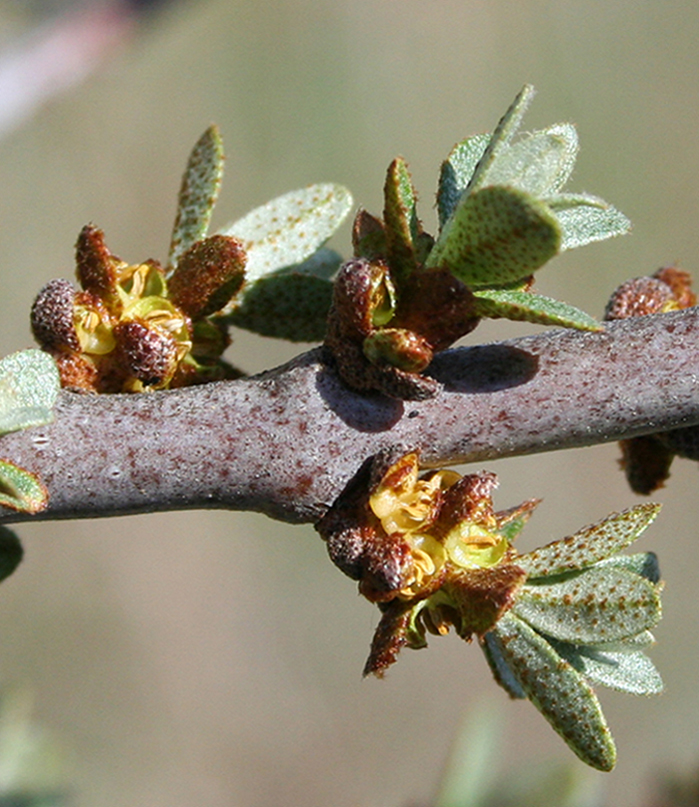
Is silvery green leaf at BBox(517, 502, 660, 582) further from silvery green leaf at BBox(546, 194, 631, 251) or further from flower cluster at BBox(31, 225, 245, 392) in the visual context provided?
flower cluster at BBox(31, 225, 245, 392)

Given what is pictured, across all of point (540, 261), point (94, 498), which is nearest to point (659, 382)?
point (540, 261)

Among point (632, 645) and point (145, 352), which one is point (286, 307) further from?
point (632, 645)

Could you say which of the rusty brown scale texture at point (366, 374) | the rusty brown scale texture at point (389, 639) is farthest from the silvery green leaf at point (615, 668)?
the rusty brown scale texture at point (366, 374)

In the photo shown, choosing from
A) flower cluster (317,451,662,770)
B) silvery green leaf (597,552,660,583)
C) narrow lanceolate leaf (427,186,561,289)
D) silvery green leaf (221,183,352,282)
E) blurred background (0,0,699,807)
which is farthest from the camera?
blurred background (0,0,699,807)

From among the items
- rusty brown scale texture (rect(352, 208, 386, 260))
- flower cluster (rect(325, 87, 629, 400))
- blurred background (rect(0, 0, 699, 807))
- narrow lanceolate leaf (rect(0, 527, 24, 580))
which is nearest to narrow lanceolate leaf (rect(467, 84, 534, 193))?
flower cluster (rect(325, 87, 629, 400))

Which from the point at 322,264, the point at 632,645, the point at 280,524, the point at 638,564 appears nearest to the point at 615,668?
the point at 632,645
